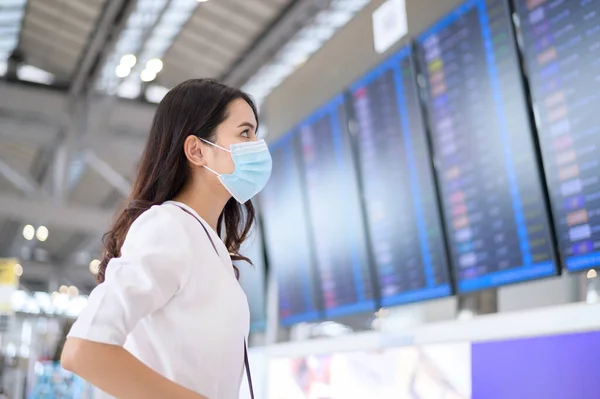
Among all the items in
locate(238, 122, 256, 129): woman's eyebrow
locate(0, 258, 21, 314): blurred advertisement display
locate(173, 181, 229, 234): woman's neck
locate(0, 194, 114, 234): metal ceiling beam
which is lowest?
locate(173, 181, 229, 234): woman's neck

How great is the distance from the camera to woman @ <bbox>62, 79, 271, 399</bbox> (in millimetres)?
1283

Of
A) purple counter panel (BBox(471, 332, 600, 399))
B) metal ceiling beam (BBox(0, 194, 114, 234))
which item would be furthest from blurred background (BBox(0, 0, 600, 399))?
metal ceiling beam (BBox(0, 194, 114, 234))

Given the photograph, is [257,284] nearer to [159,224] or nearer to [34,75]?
[159,224]

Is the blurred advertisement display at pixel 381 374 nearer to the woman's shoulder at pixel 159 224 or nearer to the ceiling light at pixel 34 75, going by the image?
the woman's shoulder at pixel 159 224

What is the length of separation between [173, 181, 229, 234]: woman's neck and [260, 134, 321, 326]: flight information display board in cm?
255

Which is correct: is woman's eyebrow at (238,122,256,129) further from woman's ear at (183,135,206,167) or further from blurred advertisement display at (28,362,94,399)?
blurred advertisement display at (28,362,94,399)

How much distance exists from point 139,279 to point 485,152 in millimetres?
1881

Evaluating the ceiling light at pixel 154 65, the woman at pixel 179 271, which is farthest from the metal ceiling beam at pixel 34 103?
the woman at pixel 179 271

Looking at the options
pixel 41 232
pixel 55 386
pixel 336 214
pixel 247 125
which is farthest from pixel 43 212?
pixel 247 125

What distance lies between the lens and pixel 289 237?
4.49 meters

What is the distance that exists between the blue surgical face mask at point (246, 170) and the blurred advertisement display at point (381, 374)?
954 millimetres

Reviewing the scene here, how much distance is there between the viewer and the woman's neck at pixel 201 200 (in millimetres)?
1694

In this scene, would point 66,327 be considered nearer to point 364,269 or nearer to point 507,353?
point 364,269

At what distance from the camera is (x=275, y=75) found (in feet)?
39.6
